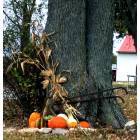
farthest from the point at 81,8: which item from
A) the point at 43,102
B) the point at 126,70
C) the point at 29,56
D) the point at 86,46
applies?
the point at 126,70

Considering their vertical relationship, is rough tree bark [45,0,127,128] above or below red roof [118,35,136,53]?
below

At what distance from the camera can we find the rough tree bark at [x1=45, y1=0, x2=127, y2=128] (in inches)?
265

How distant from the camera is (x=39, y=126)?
654cm

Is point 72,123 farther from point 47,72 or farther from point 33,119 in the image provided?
point 47,72

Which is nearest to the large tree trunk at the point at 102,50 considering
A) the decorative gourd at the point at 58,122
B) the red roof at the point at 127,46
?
the decorative gourd at the point at 58,122

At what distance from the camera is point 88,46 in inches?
273

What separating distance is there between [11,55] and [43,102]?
2.57 ft

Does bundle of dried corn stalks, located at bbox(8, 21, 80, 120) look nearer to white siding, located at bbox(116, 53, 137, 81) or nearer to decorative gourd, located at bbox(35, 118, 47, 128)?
decorative gourd, located at bbox(35, 118, 47, 128)

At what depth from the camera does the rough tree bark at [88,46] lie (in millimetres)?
6730

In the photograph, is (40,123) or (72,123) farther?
(40,123)

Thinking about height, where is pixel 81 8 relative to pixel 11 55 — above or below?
above

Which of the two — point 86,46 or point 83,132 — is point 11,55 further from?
point 83,132

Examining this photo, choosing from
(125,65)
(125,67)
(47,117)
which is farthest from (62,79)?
(125,65)

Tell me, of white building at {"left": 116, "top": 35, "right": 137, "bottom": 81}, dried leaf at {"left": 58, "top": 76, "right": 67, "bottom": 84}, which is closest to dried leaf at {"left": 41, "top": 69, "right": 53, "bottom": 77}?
dried leaf at {"left": 58, "top": 76, "right": 67, "bottom": 84}
